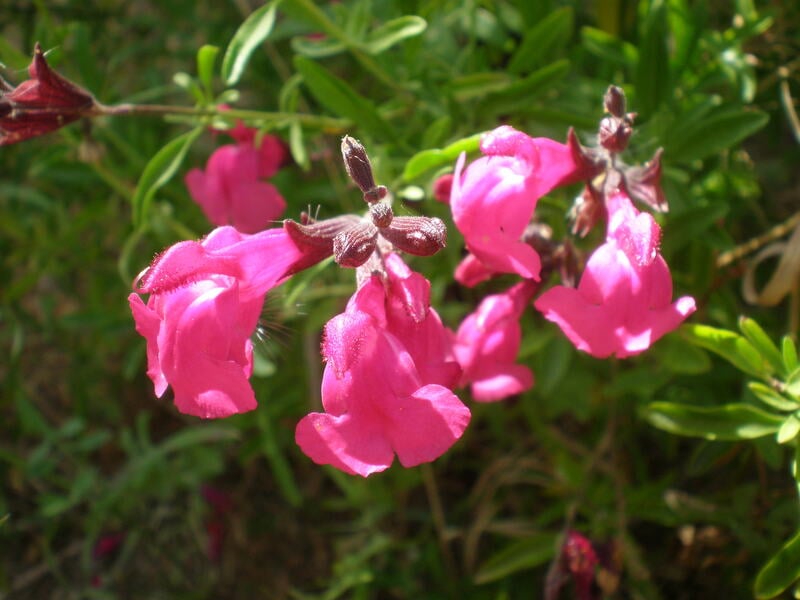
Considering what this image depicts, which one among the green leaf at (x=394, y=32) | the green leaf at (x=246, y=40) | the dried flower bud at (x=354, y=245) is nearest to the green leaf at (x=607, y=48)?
the green leaf at (x=394, y=32)

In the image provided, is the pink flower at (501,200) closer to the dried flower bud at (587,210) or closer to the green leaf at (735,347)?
the dried flower bud at (587,210)

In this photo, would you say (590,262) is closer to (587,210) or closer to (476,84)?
(587,210)

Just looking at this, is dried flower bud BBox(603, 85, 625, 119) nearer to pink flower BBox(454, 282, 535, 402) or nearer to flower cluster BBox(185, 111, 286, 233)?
pink flower BBox(454, 282, 535, 402)

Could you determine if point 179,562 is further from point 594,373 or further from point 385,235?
point 385,235

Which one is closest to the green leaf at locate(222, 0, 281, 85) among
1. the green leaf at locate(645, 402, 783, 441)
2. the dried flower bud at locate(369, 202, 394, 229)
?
the dried flower bud at locate(369, 202, 394, 229)

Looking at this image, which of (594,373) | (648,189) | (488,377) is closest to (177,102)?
(594,373)
